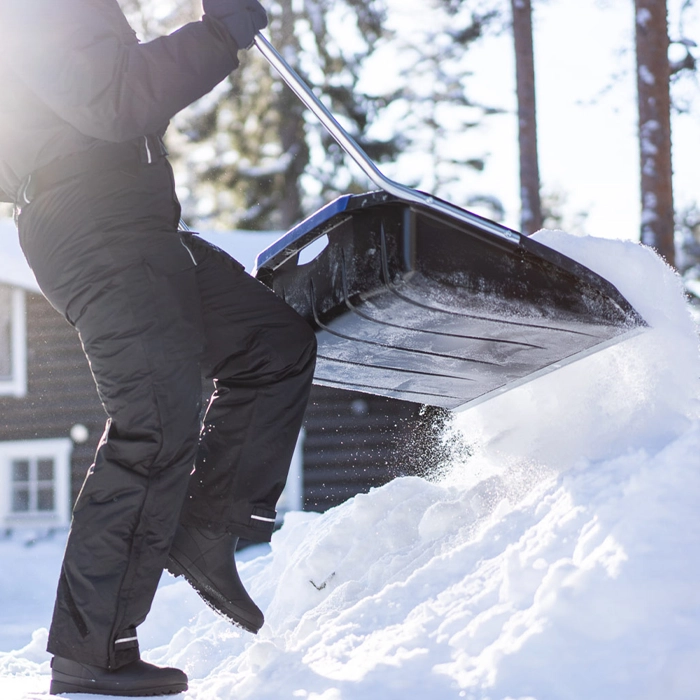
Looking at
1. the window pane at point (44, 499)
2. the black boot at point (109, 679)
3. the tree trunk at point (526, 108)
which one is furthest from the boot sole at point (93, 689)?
the window pane at point (44, 499)

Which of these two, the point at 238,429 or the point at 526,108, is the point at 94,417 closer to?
the point at 526,108

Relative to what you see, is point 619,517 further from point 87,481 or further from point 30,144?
point 30,144

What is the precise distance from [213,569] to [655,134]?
591cm

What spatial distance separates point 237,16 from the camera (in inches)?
81.1

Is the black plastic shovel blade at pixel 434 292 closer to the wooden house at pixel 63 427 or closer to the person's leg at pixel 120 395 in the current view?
the person's leg at pixel 120 395

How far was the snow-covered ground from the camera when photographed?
6.10 ft

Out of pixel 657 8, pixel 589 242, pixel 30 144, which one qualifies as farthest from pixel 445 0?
pixel 30 144

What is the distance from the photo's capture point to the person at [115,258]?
195 cm

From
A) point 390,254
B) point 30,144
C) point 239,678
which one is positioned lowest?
point 239,678

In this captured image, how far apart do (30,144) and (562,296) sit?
1.44m

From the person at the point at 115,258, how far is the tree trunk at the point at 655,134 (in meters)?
5.52

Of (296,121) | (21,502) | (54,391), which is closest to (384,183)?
(54,391)

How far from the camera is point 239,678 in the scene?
2.20 meters

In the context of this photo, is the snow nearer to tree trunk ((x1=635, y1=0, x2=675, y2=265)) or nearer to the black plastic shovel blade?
tree trunk ((x1=635, y1=0, x2=675, y2=265))
